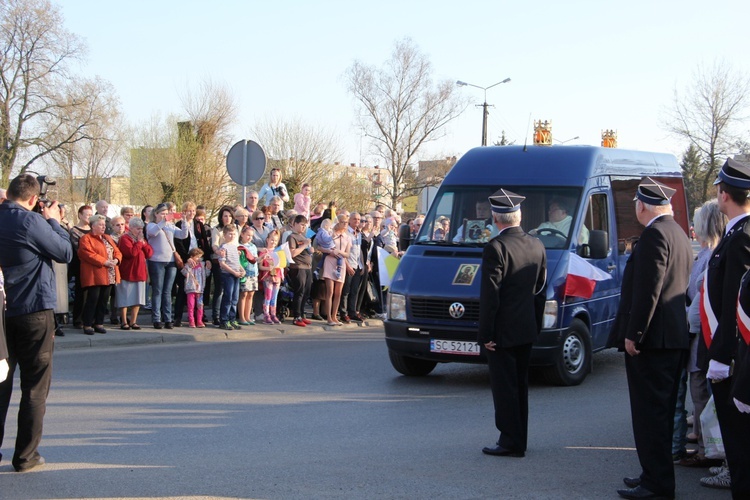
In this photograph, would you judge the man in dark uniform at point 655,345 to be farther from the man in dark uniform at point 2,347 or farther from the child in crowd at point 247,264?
the child in crowd at point 247,264

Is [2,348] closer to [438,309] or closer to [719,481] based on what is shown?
[719,481]

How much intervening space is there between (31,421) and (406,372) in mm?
5366

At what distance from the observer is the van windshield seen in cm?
1059

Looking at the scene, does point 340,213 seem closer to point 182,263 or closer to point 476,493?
point 182,263

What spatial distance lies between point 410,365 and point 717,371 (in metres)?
5.89

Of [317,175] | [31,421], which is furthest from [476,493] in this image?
[317,175]

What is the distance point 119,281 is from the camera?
14188mm

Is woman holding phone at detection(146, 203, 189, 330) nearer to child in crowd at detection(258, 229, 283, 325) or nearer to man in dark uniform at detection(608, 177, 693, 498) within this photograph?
child in crowd at detection(258, 229, 283, 325)

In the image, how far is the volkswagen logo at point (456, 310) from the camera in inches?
388

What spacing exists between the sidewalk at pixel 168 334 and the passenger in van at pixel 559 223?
20.7ft

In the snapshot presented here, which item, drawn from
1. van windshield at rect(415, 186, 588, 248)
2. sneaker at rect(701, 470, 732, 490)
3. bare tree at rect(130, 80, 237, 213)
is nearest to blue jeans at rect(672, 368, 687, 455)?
sneaker at rect(701, 470, 732, 490)

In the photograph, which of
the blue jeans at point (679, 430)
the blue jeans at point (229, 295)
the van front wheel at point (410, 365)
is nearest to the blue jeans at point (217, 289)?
the blue jeans at point (229, 295)

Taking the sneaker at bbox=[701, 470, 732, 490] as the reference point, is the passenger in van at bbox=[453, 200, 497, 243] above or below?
above

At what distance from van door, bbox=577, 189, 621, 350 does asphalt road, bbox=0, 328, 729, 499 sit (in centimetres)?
70
